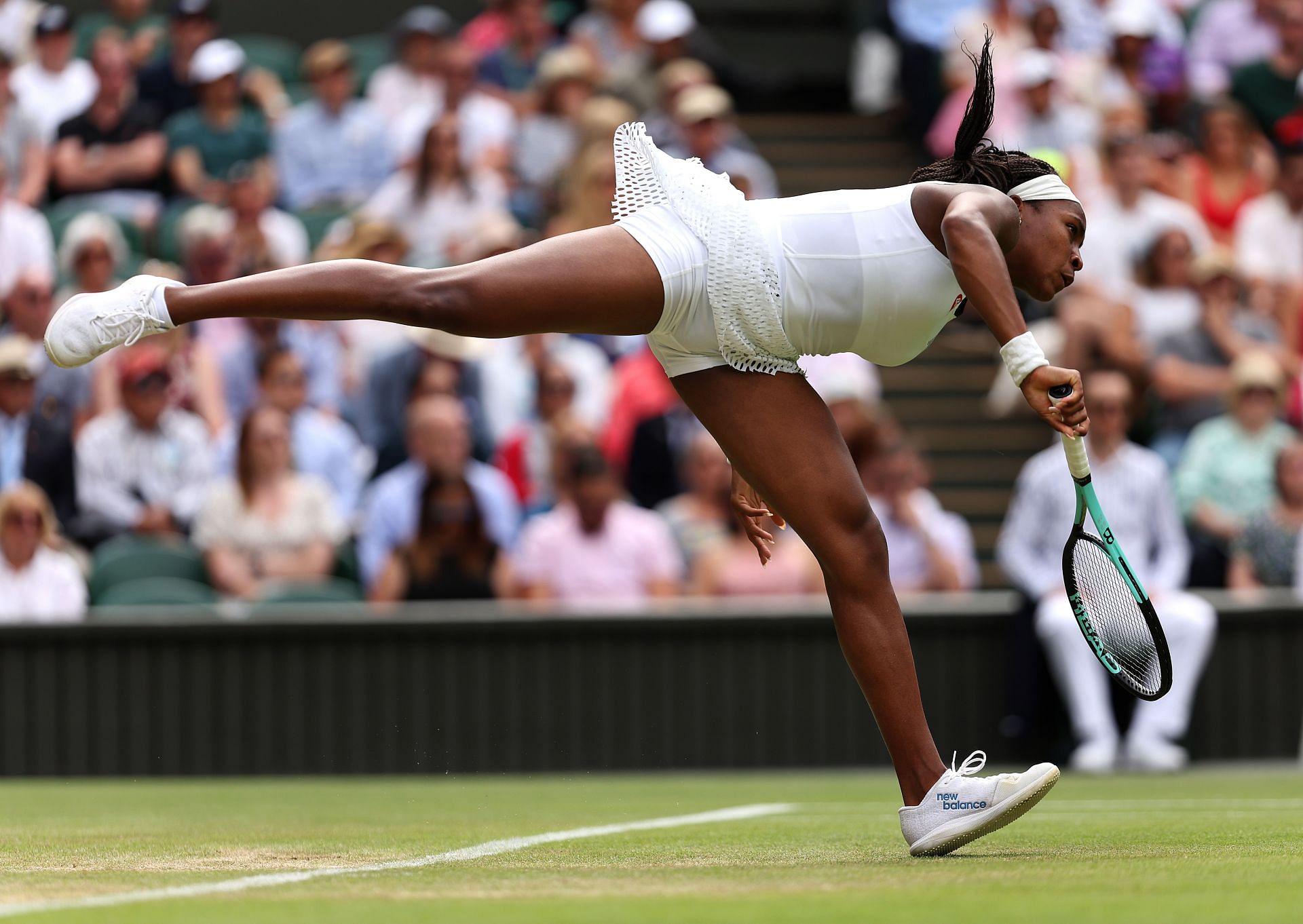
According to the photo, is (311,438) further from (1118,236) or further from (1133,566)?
(1118,236)

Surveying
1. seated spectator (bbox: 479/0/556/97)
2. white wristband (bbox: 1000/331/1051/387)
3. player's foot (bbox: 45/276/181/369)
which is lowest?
white wristband (bbox: 1000/331/1051/387)

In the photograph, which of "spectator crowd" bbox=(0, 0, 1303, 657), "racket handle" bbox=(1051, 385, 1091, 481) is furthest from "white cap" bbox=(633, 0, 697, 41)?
"racket handle" bbox=(1051, 385, 1091, 481)

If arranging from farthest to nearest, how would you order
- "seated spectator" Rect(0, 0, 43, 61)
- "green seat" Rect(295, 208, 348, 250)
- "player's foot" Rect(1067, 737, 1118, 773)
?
"seated spectator" Rect(0, 0, 43, 61)
"green seat" Rect(295, 208, 348, 250)
"player's foot" Rect(1067, 737, 1118, 773)

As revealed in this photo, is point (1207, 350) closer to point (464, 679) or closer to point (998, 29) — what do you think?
point (998, 29)

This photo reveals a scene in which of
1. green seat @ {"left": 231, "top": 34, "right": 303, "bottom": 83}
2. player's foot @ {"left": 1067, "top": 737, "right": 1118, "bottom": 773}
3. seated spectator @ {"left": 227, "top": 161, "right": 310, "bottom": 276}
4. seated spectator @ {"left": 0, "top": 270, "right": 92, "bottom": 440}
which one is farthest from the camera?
green seat @ {"left": 231, "top": 34, "right": 303, "bottom": 83}

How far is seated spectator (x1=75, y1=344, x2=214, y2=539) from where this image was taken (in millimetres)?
10070

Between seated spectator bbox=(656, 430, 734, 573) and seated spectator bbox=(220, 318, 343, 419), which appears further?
seated spectator bbox=(220, 318, 343, 419)

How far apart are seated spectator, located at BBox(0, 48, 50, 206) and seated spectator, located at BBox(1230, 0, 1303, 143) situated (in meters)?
7.74

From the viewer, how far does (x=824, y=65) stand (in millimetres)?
15922

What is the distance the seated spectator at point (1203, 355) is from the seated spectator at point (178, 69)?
6096 millimetres

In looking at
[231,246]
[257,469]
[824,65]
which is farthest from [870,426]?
[824,65]

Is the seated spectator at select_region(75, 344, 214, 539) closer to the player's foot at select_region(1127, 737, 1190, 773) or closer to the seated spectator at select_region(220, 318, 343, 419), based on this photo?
the seated spectator at select_region(220, 318, 343, 419)

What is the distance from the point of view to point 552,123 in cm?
1263

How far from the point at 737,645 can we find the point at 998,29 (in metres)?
5.58
